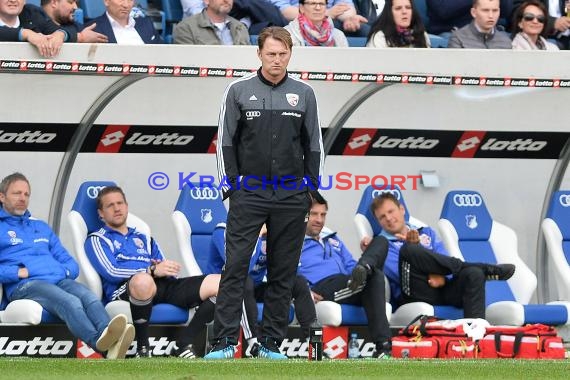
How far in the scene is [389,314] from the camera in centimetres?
1192

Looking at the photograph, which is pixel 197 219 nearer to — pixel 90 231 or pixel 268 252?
pixel 90 231

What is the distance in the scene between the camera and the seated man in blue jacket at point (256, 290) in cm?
1125

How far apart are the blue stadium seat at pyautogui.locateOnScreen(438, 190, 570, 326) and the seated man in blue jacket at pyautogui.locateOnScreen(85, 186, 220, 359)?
249 cm

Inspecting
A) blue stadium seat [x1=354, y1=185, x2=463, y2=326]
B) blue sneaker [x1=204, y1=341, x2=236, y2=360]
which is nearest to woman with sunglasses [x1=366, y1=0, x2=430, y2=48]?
blue stadium seat [x1=354, y1=185, x2=463, y2=326]

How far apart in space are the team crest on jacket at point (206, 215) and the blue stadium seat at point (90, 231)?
47 centimetres

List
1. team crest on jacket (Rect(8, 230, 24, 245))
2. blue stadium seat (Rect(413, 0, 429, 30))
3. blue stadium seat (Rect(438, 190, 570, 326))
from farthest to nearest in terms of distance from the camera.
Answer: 1. blue stadium seat (Rect(413, 0, 429, 30))
2. blue stadium seat (Rect(438, 190, 570, 326))
3. team crest on jacket (Rect(8, 230, 24, 245))

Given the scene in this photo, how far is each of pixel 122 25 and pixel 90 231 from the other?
5.85ft

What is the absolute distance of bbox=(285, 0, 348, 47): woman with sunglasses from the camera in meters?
12.8

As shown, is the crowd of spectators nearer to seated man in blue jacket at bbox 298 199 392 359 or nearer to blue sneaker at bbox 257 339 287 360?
seated man in blue jacket at bbox 298 199 392 359

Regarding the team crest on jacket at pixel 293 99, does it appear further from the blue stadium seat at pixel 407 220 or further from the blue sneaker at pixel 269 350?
the blue stadium seat at pixel 407 220

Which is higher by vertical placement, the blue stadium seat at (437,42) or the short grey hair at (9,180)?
the blue stadium seat at (437,42)

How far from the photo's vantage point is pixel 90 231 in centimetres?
1199

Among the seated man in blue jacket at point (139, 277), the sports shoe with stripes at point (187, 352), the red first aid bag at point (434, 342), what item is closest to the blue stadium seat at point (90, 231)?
the seated man in blue jacket at point (139, 277)

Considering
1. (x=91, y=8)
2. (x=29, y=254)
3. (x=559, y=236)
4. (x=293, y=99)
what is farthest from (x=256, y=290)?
(x=91, y=8)
